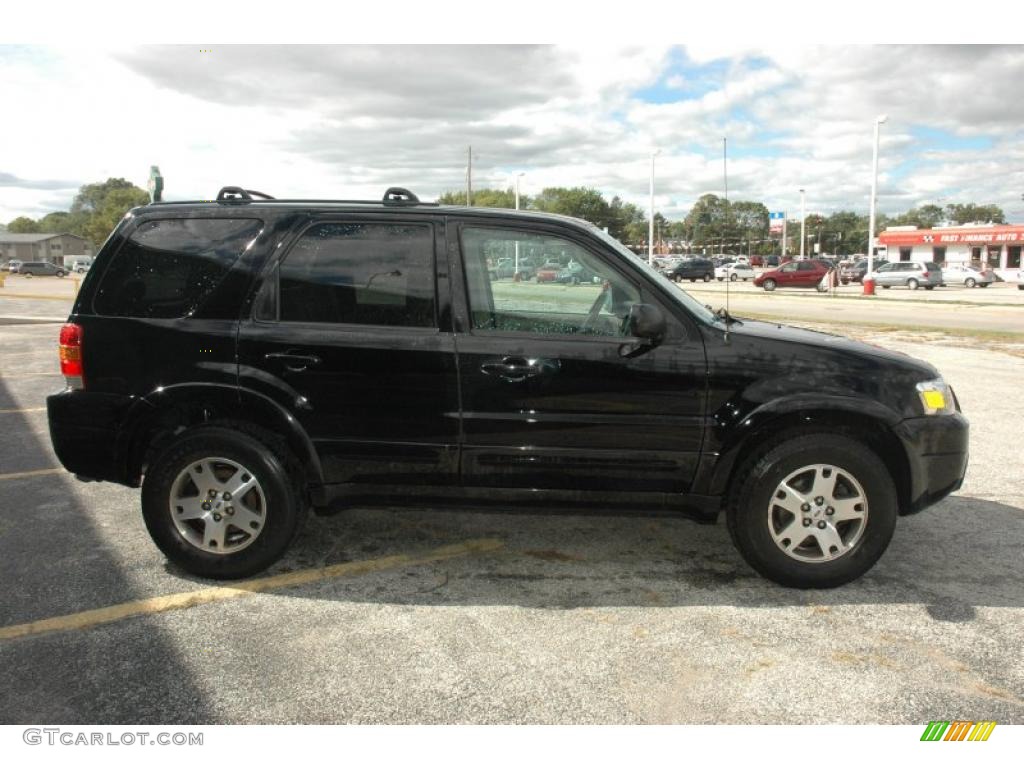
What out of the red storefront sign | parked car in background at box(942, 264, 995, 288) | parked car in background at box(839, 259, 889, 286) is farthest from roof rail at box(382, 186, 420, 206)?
the red storefront sign

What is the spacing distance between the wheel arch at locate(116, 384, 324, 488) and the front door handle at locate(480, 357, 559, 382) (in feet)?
3.27

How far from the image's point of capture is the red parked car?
4019cm

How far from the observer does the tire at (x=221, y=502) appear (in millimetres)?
3787

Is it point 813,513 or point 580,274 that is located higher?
point 580,274

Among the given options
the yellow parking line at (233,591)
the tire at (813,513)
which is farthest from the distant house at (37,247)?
the tire at (813,513)

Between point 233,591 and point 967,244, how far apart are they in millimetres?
72688

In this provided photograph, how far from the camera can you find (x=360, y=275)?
3.88 m

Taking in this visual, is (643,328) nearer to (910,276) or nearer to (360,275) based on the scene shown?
(360,275)

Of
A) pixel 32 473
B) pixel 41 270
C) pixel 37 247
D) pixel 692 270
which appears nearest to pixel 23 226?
pixel 37 247

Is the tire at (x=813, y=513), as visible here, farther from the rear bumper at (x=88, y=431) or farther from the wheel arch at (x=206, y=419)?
the rear bumper at (x=88, y=431)

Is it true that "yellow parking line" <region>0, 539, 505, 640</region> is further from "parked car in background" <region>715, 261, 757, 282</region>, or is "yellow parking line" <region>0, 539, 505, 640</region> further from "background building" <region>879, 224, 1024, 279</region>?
"background building" <region>879, 224, 1024, 279</region>

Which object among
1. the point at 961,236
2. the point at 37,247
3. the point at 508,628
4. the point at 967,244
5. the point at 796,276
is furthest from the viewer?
the point at 37,247
